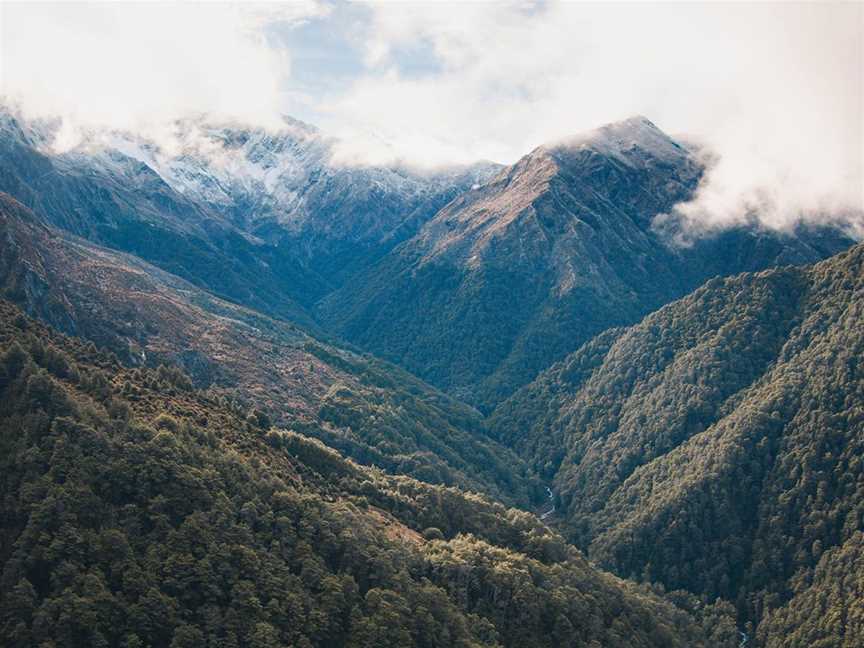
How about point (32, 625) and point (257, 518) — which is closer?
point (32, 625)

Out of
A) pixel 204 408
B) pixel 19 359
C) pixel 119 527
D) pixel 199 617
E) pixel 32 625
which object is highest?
pixel 204 408

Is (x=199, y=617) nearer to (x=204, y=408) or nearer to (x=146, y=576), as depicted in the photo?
(x=146, y=576)

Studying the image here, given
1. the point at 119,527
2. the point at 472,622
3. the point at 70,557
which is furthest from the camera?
the point at 472,622

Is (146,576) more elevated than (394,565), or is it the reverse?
(394,565)

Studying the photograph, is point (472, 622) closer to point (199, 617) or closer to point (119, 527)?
point (199, 617)

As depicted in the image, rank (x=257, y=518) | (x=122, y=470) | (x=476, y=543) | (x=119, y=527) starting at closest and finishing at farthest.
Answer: (x=119, y=527) → (x=122, y=470) → (x=257, y=518) → (x=476, y=543)

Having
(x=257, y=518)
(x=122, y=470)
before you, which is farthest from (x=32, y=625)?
(x=257, y=518)

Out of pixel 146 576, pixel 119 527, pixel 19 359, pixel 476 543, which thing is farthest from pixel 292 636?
pixel 19 359
